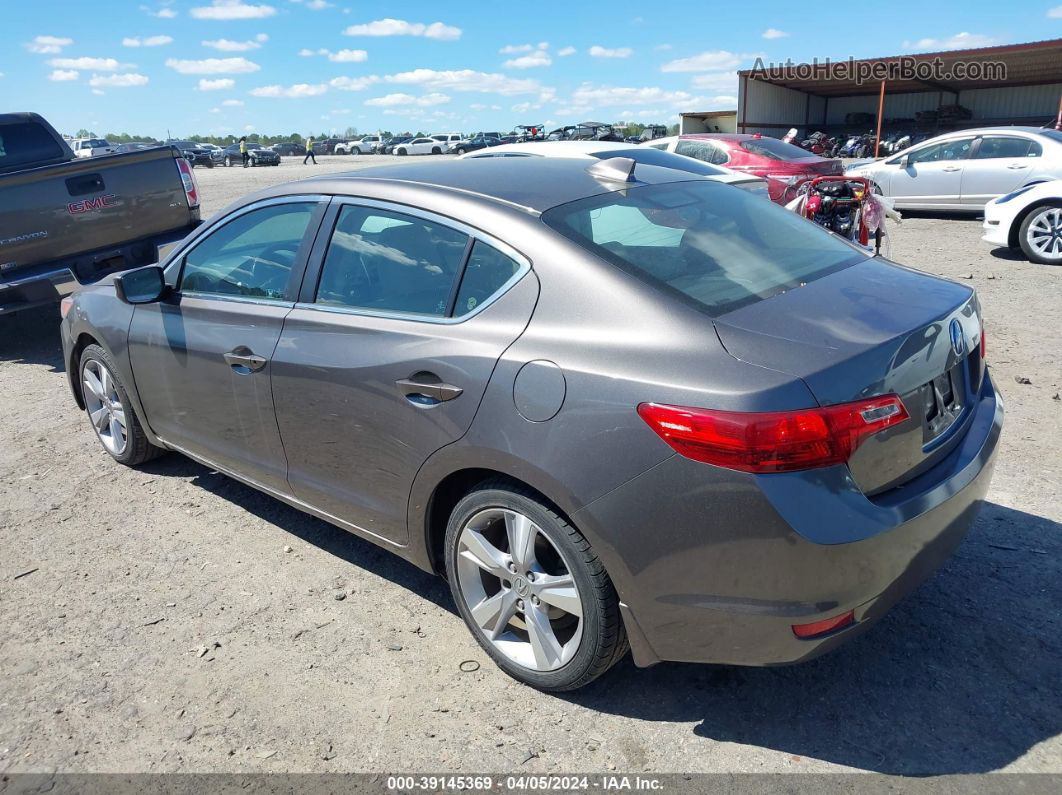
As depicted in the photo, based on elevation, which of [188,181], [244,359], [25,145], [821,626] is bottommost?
[821,626]

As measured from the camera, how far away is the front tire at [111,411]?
15.3 ft

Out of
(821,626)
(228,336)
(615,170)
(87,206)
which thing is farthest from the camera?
(87,206)

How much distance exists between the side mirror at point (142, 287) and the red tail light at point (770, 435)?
2870 millimetres

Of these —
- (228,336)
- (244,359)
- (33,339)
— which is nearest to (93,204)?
(33,339)

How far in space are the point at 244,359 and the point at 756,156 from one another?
11.2 meters

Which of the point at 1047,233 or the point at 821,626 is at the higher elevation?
the point at 821,626

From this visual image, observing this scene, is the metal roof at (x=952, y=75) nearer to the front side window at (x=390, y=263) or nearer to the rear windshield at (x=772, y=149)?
the rear windshield at (x=772, y=149)

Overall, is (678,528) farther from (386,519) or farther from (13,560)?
(13,560)

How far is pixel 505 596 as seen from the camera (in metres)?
2.87

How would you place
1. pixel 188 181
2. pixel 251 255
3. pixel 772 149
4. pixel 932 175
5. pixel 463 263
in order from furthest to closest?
pixel 932 175
pixel 772 149
pixel 188 181
pixel 251 255
pixel 463 263

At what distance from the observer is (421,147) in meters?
61.3

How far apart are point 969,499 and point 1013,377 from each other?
3.57m

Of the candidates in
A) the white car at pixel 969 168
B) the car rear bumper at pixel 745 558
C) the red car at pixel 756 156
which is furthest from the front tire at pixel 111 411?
the white car at pixel 969 168

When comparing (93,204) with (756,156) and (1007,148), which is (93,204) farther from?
(1007,148)
